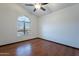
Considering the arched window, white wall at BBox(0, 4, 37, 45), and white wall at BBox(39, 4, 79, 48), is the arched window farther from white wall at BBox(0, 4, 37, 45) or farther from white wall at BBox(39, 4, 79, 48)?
white wall at BBox(39, 4, 79, 48)

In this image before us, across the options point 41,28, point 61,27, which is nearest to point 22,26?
point 41,28

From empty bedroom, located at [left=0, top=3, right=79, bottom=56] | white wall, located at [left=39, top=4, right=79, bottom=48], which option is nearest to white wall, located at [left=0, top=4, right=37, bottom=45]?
empty bedroom, located at [left=0, top=3, right=79, bottom=56]

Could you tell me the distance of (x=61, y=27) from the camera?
125 cm

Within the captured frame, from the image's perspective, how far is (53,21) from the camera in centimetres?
126

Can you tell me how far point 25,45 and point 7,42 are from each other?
268mm

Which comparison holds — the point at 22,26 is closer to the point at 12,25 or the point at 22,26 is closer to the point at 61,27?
the point at 12,25

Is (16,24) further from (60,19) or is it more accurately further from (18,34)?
(60,19)

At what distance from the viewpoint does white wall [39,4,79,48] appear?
47.6 inches

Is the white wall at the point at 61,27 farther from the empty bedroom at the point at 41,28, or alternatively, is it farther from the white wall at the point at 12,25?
the white wall at the point at 12,25

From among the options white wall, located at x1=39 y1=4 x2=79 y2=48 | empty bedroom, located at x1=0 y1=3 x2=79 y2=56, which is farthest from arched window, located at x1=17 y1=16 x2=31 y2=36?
white wall, located at x1=39 y1=4 x2=79 y2=48

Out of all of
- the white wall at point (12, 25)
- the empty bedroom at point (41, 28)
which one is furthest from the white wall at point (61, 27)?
the white wall at point (12, 25)

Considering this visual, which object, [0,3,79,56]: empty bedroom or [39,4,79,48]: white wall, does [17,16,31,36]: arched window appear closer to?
[0,3,79,56]: empty bedroom

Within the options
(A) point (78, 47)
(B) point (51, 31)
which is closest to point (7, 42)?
(B) point (51, 31)

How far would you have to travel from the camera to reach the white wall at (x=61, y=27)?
121cm
